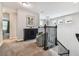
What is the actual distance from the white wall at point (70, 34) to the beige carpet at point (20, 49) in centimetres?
47

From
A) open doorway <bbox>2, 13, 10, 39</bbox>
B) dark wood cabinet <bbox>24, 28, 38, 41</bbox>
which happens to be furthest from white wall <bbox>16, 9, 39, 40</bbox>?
open doorway <bbox>2, 13, 10, 39</bbox>

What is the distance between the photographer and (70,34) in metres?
2.00

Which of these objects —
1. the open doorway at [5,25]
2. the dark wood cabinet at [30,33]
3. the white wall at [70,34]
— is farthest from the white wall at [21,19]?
the white wall at [70,34]

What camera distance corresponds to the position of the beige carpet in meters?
1.93

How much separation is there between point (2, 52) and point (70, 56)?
1368 millimetres

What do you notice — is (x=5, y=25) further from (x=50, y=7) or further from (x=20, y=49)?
(x=50, y=7)

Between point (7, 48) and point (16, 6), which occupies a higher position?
point (16, 6)

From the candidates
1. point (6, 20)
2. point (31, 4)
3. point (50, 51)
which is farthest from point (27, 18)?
point (50, 51)

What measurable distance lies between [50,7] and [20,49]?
1.05m

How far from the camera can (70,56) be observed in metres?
1.99

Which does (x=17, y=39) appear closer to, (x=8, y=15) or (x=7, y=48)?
(x=7, y=48)

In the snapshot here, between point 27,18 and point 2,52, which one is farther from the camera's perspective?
point 27,18

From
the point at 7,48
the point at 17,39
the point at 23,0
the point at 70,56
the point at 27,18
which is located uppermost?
the point at 23,0

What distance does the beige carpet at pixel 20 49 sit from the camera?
75.9 inches
